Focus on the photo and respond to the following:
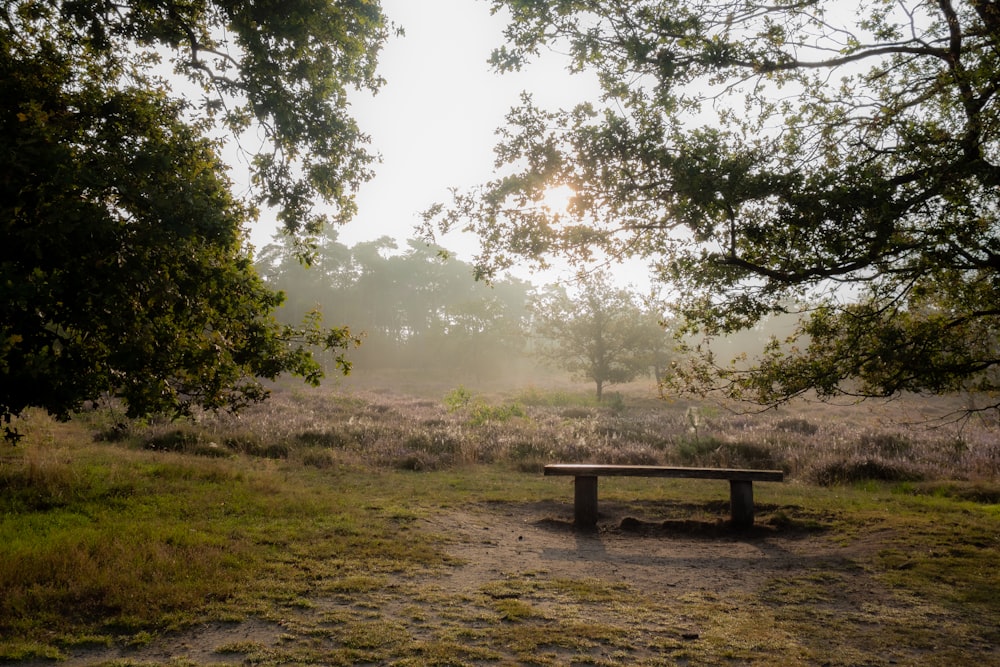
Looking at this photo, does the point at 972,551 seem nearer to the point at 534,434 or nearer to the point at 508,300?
the point at 534,434

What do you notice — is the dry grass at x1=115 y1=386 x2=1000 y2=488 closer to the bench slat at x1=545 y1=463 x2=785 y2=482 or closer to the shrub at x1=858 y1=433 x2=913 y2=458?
the shrub at x1=858 y1=433 x2=913 y2=458

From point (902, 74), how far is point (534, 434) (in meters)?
14.1

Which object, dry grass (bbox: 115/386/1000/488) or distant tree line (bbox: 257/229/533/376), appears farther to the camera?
distant tree line (bbox: 257/229/533/376)

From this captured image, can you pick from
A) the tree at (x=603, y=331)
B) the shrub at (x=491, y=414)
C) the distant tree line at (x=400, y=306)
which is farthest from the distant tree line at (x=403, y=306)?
the shrub at (x=491, y=414)

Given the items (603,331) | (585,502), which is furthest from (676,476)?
(603,331)

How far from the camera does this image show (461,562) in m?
7.38

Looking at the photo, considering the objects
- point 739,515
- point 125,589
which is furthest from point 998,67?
point 125,589

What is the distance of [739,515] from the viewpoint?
9.88 m

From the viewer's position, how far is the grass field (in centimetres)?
478

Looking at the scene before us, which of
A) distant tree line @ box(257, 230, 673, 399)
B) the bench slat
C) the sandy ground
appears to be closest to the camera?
the sandy ground

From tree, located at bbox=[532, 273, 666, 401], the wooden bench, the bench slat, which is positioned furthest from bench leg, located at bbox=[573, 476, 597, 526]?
tree, located at bbox=[532, 273, 666, 401]

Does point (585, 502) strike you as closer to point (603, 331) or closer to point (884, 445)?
point (884, 445)

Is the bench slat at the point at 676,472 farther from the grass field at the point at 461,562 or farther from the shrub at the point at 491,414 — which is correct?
the shrub at the point at 491,414

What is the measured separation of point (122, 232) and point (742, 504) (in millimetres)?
9524
